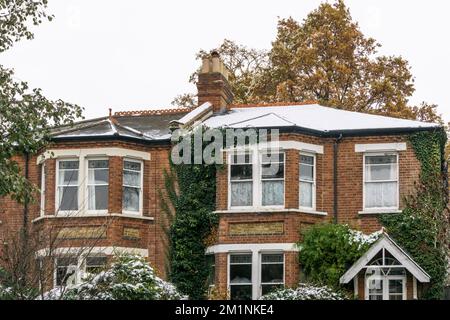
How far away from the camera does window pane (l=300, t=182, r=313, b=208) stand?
111 feet

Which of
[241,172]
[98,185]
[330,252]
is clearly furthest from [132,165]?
[330,252]

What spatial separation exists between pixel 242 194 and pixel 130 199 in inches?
145

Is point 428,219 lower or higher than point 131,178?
lower

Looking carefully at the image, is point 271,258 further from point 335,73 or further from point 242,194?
point 335,73

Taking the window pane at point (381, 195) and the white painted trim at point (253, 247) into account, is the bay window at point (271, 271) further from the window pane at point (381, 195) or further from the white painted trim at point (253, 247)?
the window pane at point (381, 195)

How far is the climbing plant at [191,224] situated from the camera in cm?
3362

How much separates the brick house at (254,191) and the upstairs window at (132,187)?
32 millimetres

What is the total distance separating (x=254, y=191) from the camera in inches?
1324

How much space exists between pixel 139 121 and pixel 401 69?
15.5 metres

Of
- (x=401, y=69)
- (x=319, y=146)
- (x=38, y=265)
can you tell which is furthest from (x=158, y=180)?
(x=401, y=69)

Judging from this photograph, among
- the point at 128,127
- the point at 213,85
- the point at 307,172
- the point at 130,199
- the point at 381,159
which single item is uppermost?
the point at 213,85

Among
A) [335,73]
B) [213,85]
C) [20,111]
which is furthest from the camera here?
[335,73]

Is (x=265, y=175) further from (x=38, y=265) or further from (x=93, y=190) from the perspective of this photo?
(x=38, y=265)

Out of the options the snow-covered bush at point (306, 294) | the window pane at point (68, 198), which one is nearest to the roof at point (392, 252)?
the snow-covered bush at point (306, 294)
